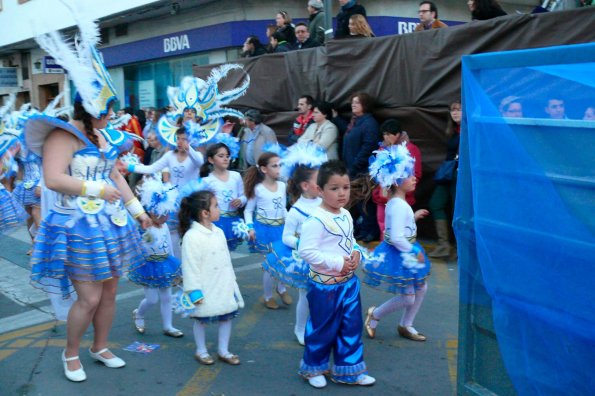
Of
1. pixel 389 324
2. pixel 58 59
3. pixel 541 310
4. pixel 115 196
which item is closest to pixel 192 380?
pixel 115 196

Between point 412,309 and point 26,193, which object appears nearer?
point 412,309

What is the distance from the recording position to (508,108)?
2.37m

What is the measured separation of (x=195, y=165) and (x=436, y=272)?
2.79 metres

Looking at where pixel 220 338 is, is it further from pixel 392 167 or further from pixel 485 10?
pixel 485 10

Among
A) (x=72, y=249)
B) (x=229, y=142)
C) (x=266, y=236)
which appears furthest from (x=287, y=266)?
(x=229, y=142)

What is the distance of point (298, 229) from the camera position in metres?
4.70

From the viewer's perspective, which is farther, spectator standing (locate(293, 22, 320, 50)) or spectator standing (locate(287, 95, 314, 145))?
spectator standing (locate(293, 22, 320, 50))

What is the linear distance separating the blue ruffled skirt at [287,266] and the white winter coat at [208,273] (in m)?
0.51

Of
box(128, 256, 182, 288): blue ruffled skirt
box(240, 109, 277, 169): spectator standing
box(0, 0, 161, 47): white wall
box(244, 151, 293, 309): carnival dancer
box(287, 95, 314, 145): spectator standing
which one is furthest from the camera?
box(0, 0, 161, 47): white wall

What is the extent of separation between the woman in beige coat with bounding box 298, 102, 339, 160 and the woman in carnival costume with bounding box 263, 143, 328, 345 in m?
3.43

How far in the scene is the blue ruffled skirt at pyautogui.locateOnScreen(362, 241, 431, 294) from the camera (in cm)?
452

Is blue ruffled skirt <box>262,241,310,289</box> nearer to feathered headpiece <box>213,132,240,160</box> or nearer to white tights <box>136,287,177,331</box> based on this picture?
white tights <box>136,287,177,331</box>

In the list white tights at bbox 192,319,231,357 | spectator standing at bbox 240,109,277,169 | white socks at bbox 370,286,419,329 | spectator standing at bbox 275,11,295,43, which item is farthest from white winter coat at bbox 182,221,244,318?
spectator standing at bbox 275,11,295,43

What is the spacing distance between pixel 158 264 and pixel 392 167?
192cm
